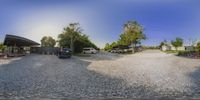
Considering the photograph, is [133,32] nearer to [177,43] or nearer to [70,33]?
[70,33]

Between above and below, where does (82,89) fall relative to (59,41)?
below

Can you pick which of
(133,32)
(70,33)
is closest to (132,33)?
(133,32)

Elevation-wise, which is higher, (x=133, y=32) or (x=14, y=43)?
(x=133, y=32)

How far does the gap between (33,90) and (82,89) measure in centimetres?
199

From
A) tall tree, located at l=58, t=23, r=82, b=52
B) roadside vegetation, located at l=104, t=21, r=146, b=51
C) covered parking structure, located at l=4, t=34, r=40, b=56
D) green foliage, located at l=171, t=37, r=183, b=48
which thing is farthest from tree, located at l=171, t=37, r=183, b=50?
covered parking structure, located at l=4, t=34, r=40, b=56

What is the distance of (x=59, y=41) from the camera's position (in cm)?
6059

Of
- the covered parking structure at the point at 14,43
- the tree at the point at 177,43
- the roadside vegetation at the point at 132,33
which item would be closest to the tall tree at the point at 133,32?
the roadside vegetation at the point at 132,33

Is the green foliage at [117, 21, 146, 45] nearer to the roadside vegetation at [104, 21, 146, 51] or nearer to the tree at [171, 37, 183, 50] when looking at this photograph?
the roadside vegetation at [104, 21, 146, 51]

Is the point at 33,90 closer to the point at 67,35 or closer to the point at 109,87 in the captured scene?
the point at 109,87

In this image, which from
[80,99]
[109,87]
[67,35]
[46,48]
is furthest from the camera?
[67,35]

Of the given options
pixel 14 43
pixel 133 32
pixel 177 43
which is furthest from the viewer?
pixel 177 43

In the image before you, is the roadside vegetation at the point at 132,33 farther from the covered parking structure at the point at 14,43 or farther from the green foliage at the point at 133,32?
the covered parking structure at the point at 14,43

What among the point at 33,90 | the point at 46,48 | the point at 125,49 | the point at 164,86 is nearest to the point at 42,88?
the point at 33,90

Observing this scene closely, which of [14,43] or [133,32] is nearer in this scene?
[14,43]
